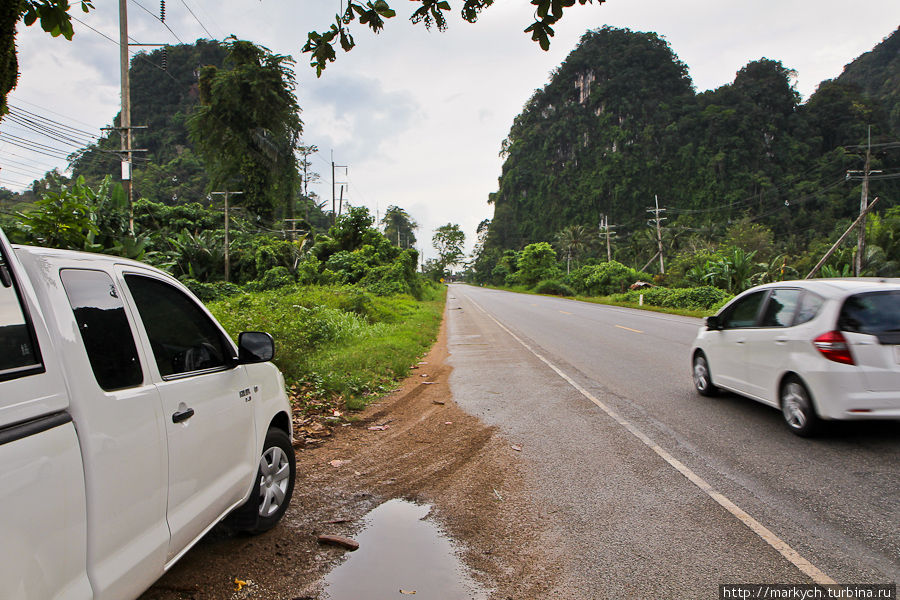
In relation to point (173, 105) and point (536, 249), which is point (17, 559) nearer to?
point (536, 249)

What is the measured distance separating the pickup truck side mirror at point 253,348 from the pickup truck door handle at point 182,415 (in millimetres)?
641

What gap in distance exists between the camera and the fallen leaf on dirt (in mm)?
3656

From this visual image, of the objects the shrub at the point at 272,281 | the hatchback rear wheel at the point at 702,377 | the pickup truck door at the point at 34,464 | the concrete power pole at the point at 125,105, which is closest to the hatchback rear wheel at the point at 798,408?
the hatchback rear wheel at the point at 702,377

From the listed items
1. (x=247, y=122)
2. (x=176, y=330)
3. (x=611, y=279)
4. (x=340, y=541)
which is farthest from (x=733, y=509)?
(x=247, y=122)

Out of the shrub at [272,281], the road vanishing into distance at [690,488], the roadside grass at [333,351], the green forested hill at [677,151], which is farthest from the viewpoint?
the green forested hill at [677,151]

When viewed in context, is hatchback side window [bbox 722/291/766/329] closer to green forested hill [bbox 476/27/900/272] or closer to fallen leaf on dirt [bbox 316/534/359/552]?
fallen leaf on dirt [bbox 316/534/359/552]

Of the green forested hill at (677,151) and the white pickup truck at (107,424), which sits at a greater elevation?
the green forested hill at (677,151)

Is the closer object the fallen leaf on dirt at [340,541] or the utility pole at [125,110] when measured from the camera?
the fallen leaf on dirt at [340,541]

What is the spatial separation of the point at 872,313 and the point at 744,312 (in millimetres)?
1787

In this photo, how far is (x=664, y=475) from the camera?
15.9 ft

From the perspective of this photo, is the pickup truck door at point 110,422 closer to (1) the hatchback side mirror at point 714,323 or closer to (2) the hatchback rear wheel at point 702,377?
(1) the hatchback side mirror at point 714,323

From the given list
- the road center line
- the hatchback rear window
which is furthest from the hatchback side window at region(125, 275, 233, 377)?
the hatchback rear window

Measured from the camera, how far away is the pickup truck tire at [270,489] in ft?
11.9

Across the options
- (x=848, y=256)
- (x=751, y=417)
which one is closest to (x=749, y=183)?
(x=848, y=256)
